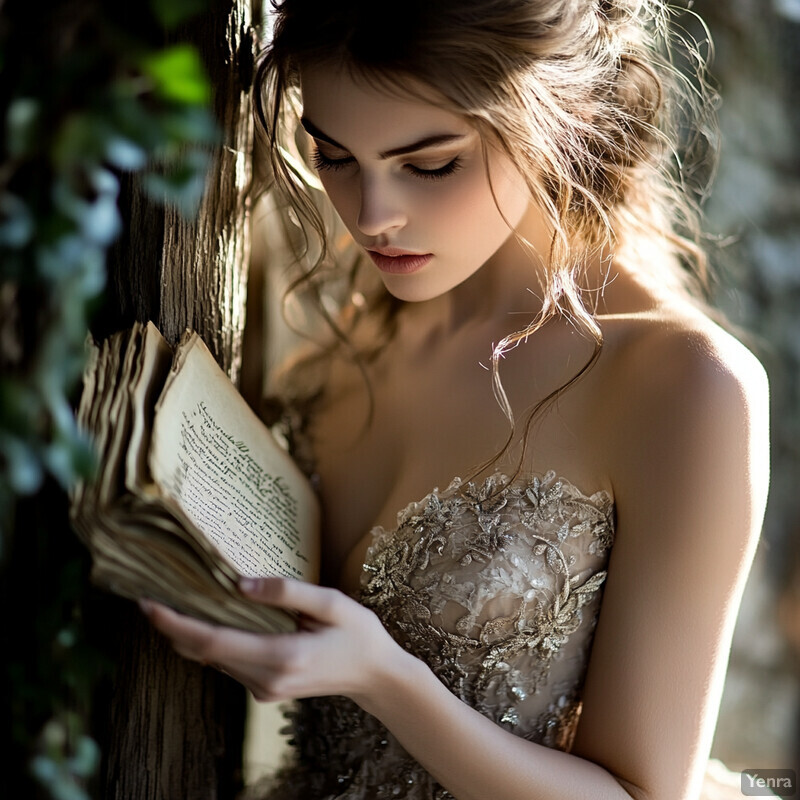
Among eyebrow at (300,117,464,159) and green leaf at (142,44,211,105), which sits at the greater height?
eyebrow at (300,117,464,159)

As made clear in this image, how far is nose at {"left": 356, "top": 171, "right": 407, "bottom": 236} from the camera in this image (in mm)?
973

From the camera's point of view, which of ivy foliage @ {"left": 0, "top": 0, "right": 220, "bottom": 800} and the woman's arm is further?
A: the woman's arm

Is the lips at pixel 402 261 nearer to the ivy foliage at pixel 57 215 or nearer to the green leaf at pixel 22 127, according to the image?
the ivy foliage at pixel 57 215

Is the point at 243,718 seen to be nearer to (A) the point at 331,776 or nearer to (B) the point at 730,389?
(A) the point at 331,776

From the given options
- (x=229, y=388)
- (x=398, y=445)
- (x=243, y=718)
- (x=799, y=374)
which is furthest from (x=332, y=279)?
(x=799, y=374)

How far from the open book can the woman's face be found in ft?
0.83

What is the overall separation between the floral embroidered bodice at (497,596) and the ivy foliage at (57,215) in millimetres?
452

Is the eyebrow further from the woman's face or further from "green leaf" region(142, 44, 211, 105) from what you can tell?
"green leaf" region(142, 44, 211, 105)

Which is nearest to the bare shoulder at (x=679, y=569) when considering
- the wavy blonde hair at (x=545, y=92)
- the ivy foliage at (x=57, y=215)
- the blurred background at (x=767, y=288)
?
the wavy blonde hair at (x=545, y=92)

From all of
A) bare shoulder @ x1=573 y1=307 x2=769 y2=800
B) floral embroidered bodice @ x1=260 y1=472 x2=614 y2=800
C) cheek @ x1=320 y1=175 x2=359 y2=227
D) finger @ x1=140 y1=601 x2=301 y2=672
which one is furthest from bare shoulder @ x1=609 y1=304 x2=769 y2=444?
finger @ x1=140 y1=601 x2=301 y2=672

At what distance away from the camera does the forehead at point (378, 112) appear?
3.04ft

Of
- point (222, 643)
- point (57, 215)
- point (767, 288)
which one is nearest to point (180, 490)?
point (222, 643)

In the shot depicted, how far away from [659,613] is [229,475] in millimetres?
490

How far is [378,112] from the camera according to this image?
36.8 inches
